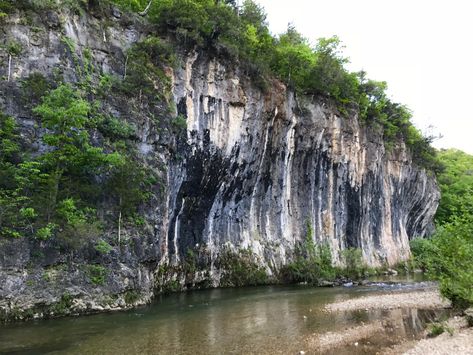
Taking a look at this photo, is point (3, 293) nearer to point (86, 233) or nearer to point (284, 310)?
point (86, 233)

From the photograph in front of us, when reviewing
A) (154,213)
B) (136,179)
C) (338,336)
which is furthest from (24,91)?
(338,336)

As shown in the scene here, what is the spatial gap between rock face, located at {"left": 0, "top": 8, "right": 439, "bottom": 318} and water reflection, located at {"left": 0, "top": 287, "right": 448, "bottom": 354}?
2.01 m

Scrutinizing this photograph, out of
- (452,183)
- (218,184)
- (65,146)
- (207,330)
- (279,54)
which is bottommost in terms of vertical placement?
(207,330)

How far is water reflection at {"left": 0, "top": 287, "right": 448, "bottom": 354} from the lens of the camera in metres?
10.4

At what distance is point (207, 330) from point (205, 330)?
0.06 m

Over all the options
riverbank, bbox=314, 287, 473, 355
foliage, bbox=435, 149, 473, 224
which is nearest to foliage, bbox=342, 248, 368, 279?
riverbank, bbox=314, 287, 473, 355

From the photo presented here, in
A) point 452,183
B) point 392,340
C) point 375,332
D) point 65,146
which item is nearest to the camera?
point 392,340

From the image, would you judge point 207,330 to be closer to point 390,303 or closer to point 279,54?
point 390,303

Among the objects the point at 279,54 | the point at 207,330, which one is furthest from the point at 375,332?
the point at 279,54

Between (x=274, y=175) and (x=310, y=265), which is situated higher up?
(x=274, y=175)

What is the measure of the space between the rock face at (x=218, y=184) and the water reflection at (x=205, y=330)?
2.01m

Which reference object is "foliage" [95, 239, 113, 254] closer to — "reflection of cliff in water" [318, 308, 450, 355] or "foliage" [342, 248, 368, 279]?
"reflection of cliff in water" [318, 308, 450, 355]

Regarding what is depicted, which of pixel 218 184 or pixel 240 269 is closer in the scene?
pixel 218 184

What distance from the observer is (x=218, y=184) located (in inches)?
1052
